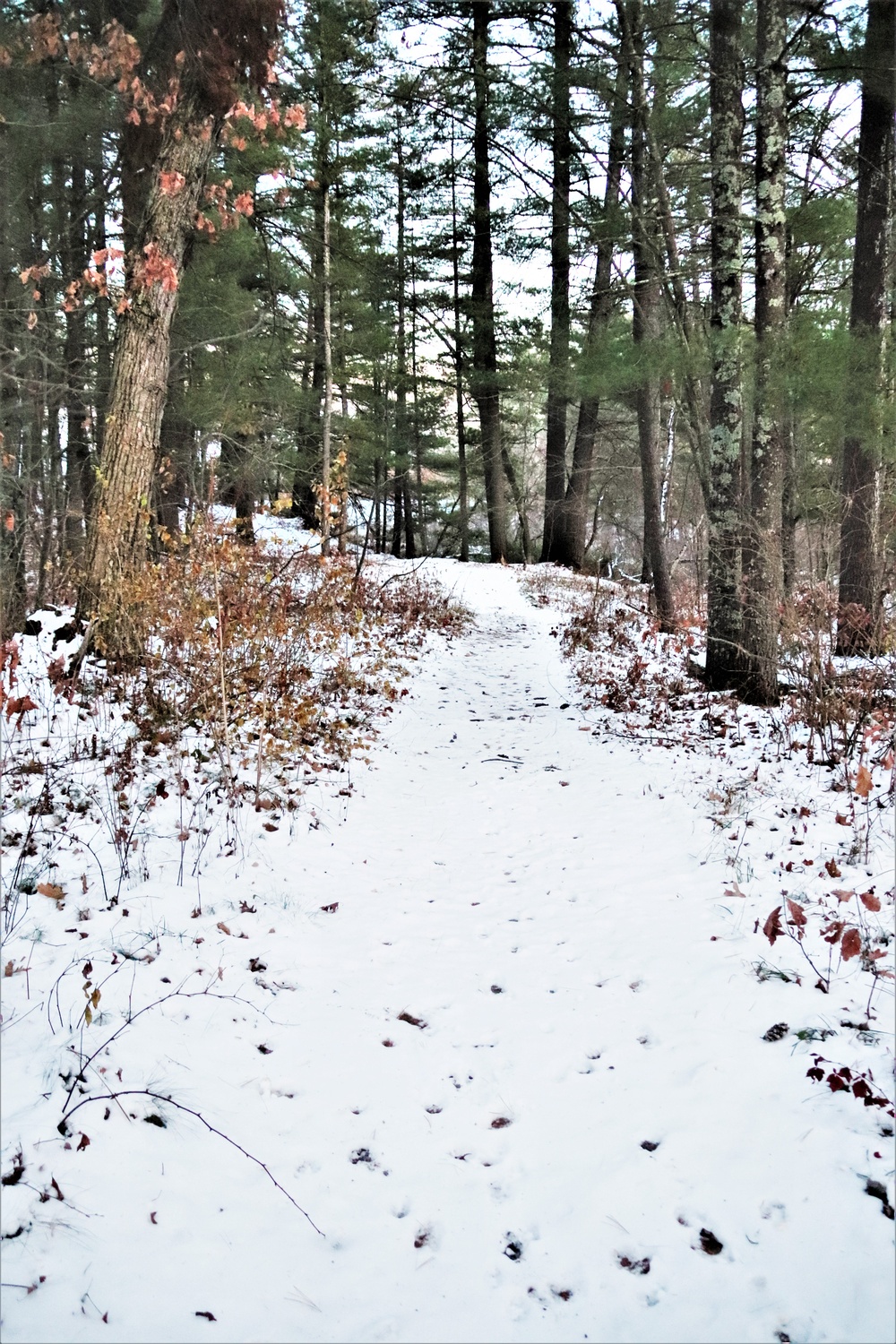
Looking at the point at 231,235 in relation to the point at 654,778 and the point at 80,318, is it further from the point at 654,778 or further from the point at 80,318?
the point at 654,778

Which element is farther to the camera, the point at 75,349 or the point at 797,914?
the point at 75,349

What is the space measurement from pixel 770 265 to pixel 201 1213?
7.65 meters

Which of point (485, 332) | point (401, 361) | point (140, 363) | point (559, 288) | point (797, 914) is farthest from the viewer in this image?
point (401, 361)

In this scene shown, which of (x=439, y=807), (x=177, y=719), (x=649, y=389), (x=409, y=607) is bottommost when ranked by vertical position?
(x=439, y=807)

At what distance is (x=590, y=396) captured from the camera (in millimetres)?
12859

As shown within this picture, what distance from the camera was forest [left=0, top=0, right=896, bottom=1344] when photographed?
6.81ft

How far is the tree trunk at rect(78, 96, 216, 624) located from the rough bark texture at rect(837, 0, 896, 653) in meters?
6.47

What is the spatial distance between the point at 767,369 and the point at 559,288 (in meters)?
13.0

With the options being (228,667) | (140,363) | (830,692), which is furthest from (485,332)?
(830,692)

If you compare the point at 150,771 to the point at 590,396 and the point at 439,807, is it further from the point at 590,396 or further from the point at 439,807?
the point at 590,396

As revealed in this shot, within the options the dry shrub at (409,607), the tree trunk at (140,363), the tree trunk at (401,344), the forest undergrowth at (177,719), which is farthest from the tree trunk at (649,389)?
the tree trunk at (401,344)

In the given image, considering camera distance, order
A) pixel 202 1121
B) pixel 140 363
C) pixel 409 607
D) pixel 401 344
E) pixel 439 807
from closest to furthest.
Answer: pixel 202 1121
pixel 439 807
pixel 140 363
pixel 409 607
pixel 401 344

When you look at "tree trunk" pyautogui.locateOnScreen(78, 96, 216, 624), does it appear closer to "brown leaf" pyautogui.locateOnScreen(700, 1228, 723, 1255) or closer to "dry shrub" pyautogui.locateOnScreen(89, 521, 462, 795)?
"dry shrub" pyautogui.locateOnScreen(89, 521, 462, 795)

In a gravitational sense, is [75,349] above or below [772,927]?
above
